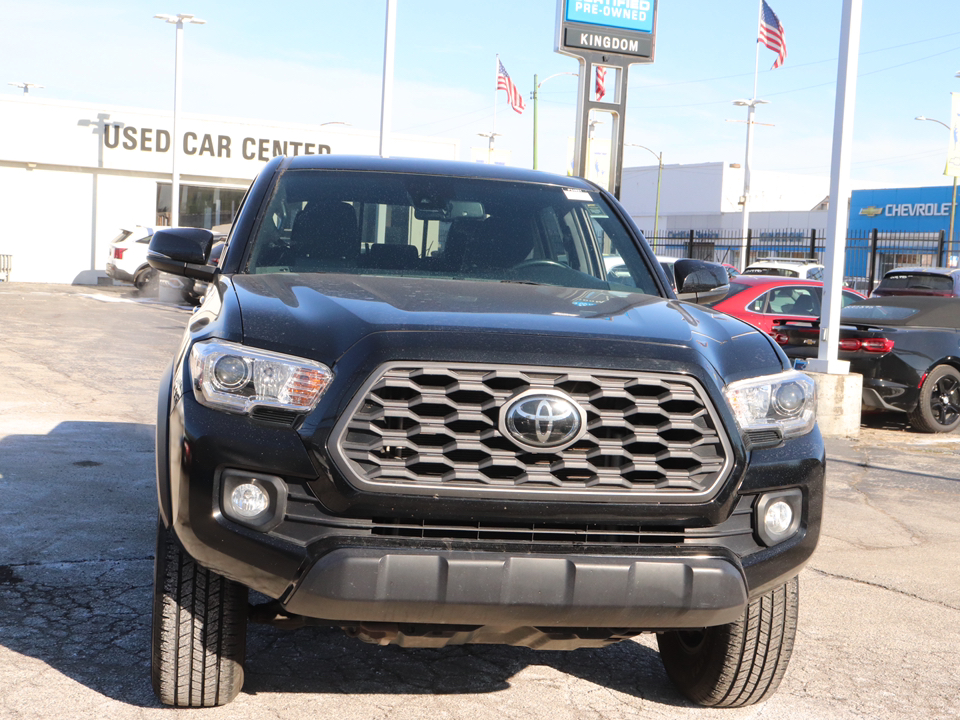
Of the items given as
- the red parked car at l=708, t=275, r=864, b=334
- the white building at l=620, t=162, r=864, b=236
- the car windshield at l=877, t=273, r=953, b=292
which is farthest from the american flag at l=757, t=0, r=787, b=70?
the white building at l=620, t=162, r=864, b=236

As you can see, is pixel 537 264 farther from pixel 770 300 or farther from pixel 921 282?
pixel 921 282

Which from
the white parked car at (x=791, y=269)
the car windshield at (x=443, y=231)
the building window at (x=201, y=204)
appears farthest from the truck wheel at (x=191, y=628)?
the building window at (x=201, y=204)

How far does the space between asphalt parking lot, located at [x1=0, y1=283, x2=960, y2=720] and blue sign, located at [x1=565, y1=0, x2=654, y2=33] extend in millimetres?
8694

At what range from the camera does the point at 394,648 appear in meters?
3.99

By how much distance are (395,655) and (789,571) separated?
4.89 feet

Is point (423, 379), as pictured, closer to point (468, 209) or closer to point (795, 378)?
point (795, 378)

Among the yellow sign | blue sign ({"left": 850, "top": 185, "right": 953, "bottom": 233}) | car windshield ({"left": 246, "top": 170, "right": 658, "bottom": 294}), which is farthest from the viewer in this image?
blue sign ({"left": 850, "top": 185, "right": 953, "bottom": 233})

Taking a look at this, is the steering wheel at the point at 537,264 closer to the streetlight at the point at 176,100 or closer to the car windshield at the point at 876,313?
the car windshield at the point at 876,313

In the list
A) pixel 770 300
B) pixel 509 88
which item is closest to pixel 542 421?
pixel 770 300

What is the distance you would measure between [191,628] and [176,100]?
31.5 metres

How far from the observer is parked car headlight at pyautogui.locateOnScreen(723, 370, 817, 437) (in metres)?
3.01

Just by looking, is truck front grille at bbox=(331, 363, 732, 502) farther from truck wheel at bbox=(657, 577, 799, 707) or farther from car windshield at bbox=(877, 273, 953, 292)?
car windshield at bbox=(877, 273, 953, 292)

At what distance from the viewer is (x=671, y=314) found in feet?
11.4

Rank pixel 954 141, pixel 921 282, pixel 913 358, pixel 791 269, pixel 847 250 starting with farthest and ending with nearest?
pixel 847 250
pixel 791 269
pixel 954 141
pixel 921 282
pixel 913 358
